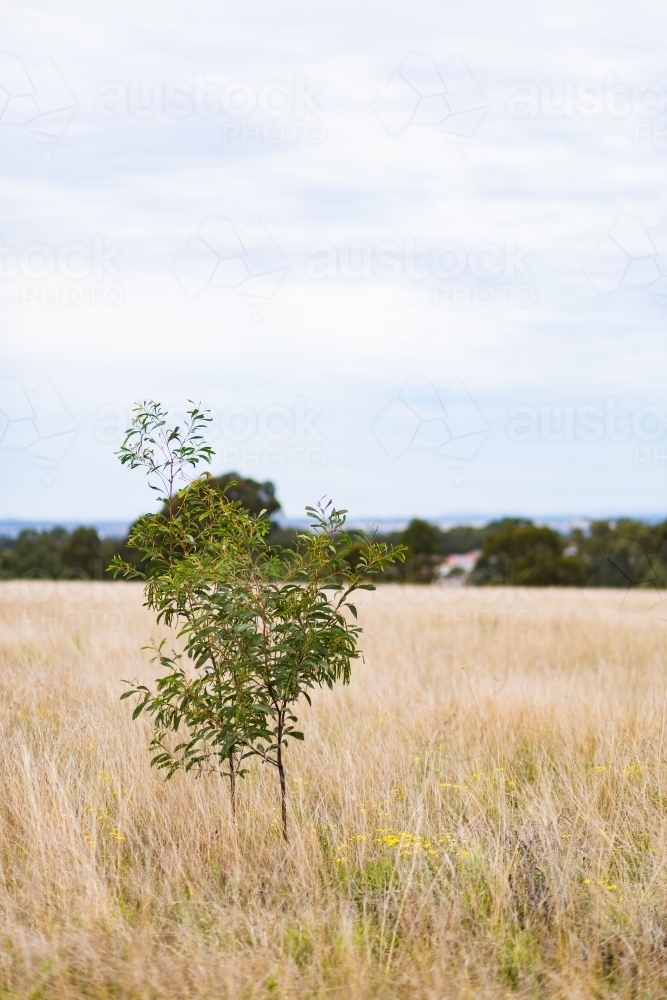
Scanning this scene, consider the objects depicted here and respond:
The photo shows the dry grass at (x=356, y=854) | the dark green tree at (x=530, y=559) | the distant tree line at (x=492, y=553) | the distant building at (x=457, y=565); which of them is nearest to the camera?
the dry grass at (x=356, y=854)

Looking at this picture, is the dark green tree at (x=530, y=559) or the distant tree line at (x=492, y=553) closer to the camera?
the distant tree line at (x=492, y=553)

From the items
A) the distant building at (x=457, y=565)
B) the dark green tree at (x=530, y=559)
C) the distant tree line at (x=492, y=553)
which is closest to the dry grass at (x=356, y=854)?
the distant tree line at (x=492, y=553)

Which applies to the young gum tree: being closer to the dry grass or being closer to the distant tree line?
the dry grass

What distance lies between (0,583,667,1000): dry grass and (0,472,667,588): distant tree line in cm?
1620

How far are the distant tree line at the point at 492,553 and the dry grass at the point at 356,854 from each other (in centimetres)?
1620

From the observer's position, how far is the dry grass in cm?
353

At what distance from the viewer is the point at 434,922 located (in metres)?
3.80

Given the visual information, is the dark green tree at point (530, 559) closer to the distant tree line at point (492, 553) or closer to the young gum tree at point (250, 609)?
the distant tree line at point (492, 553)

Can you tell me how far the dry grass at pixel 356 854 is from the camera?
3529 mm

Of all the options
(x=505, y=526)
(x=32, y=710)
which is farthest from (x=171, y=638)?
(x=505, y=526)

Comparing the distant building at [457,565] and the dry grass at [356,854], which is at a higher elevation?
the distant building at [457,565]

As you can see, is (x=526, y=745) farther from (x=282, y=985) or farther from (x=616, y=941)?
(x=282, y=985)

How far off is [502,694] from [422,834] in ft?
8.91

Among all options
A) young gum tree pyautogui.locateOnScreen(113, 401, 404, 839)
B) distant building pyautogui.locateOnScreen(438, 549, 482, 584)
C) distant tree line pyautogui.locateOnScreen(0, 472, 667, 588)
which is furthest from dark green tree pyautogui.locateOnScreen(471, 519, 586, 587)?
young gum tree pyautogui.locateOnScreen(113, 401, 404, 839)
